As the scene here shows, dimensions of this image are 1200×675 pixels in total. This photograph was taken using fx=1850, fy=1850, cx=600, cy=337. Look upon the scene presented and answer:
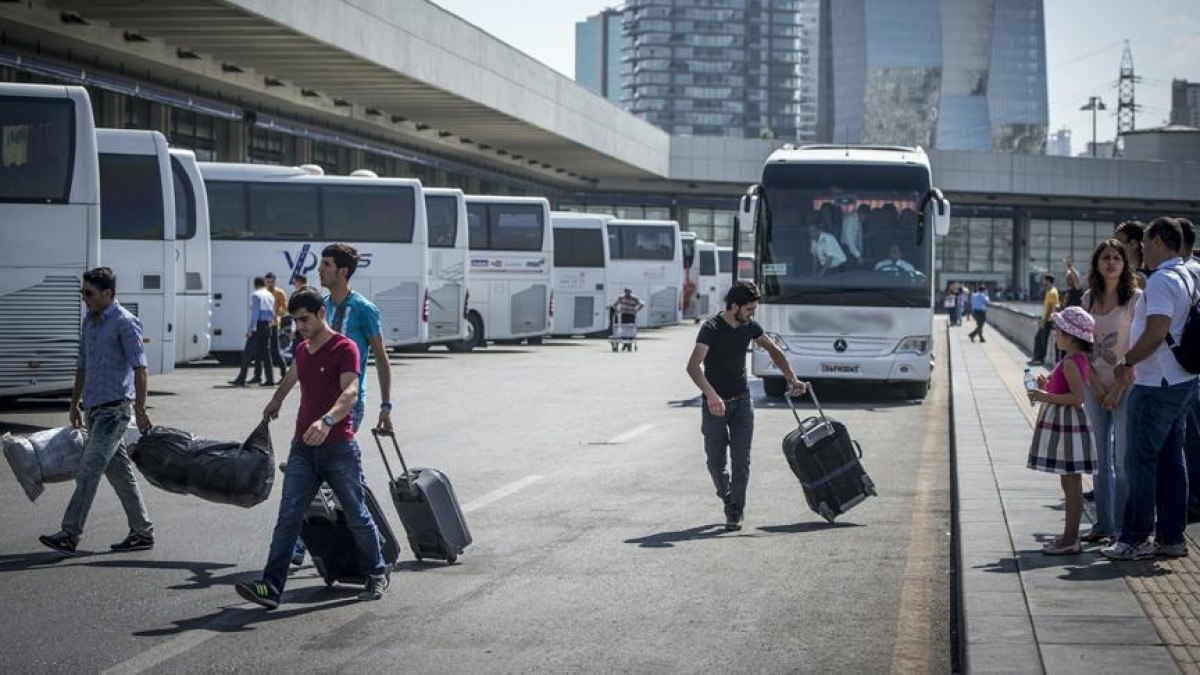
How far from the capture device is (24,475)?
1075 cm

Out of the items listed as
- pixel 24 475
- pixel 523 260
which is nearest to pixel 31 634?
pixel 24 475

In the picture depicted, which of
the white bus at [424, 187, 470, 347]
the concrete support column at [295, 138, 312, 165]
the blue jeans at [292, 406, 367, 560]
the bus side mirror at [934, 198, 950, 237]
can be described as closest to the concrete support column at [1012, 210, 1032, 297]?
the concrete support column at [295, 138, 312, 165]

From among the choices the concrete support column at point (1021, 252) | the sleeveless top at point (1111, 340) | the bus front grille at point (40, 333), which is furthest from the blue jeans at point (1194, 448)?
the concrete support column at point (1021, 252)

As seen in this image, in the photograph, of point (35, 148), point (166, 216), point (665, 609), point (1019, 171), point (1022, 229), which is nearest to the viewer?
point (665, 609)

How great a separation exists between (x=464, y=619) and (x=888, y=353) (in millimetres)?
16968

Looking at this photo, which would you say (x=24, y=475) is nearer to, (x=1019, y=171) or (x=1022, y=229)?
(x=1019, y=171)

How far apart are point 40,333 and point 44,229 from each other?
1081 millimetres

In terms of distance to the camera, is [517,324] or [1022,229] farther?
[1022,229]

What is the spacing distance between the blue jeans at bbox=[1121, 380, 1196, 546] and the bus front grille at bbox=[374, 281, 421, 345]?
27.0 metres

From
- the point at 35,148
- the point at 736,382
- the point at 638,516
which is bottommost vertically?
the point at 638,516

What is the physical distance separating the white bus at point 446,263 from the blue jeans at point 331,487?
2964cm

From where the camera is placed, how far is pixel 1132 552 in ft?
31.9

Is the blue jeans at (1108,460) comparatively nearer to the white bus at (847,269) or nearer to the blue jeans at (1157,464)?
the blue jeans at (1157,464)

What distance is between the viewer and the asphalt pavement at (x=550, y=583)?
7.78 metres
